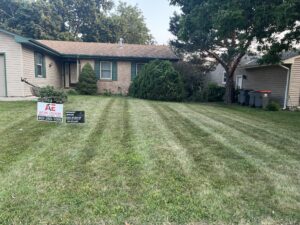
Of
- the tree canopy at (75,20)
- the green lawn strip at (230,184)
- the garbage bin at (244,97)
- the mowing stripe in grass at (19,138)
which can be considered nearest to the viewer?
the green lawn strip at (230,184)

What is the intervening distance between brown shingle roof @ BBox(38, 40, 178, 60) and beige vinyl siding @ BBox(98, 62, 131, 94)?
0.81 m

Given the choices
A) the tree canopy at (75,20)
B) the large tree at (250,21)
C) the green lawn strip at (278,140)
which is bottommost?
the green lawn strip at (278,140)

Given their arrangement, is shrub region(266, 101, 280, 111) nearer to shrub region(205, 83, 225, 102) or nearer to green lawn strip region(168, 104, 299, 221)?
shrub region(205, 83, 225, 102)

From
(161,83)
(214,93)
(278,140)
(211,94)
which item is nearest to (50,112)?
(278,140)

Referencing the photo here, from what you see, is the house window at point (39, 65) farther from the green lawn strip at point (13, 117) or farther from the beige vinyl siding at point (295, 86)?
the beige vinyl siding at point (295, 86)

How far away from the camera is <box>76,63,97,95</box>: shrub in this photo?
15.2 m

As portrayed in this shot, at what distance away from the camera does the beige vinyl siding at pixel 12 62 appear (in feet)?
34.5

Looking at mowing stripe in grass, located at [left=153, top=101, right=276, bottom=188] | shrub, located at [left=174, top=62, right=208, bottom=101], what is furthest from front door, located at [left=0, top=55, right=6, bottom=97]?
shrub, located at [left=174, top=62, right=208, bottom=101]

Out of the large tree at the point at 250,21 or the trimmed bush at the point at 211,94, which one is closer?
the large tree at the point at 250,21

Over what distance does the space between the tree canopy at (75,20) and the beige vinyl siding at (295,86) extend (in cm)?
2117

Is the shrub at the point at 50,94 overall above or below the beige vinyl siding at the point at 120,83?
below

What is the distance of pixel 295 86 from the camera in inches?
491

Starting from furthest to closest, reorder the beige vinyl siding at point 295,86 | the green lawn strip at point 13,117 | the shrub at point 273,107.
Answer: the beige vinyl siding at point 295,86, the shrub at point 273,107, the green lawn strip at point 13,117

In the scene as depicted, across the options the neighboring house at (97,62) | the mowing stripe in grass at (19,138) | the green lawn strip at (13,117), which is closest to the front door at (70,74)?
the neighboring house at (97,62)
